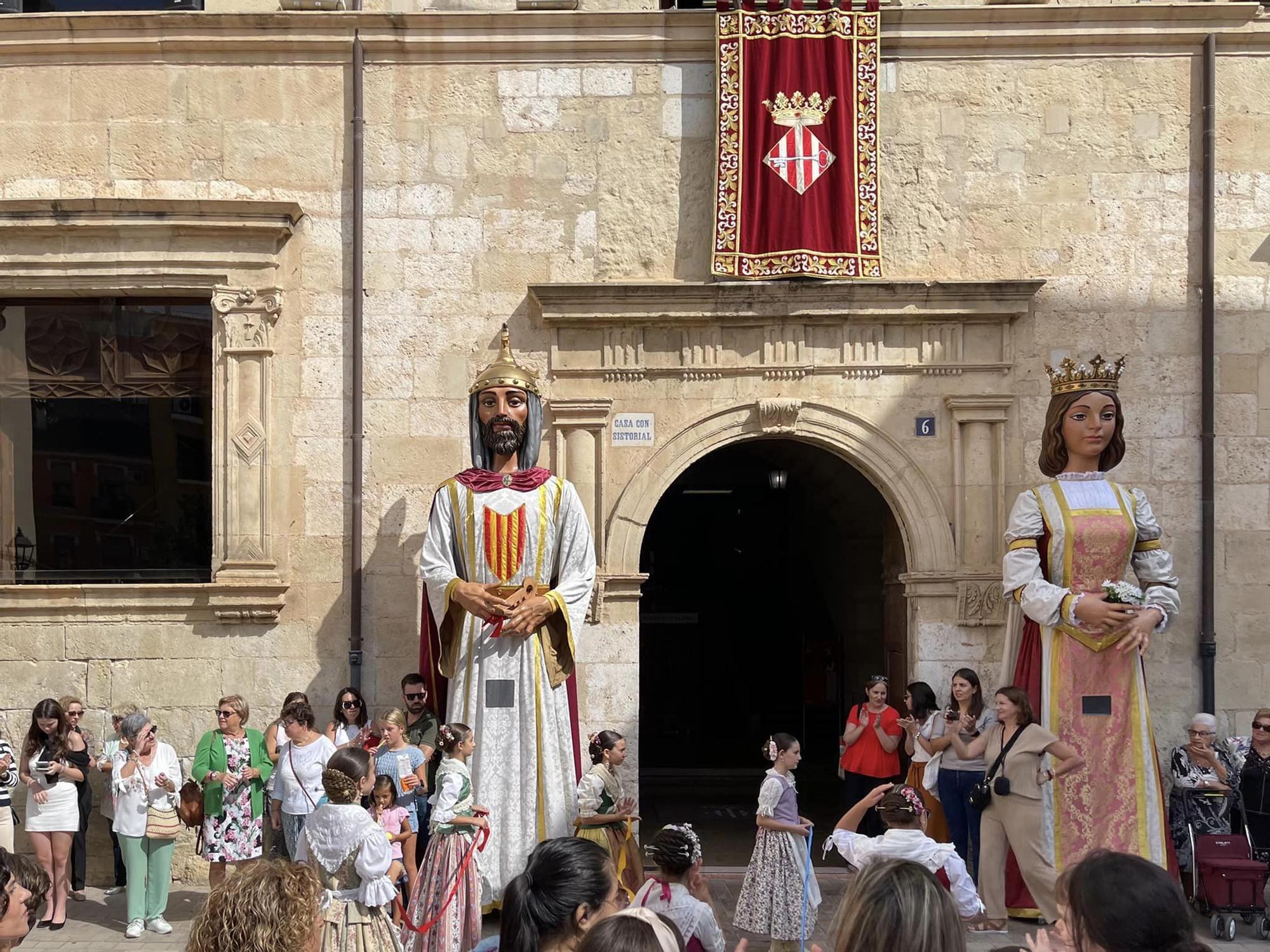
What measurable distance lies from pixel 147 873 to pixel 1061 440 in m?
5.97

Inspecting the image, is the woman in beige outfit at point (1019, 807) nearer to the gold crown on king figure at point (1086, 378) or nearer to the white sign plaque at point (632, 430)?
the gold crown on king figure at point (1086, 378)

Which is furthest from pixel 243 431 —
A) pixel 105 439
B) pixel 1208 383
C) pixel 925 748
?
pixel 1208 383

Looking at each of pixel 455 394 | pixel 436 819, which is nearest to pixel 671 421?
pixel 455 394

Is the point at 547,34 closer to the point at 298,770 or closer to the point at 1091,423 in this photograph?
the point at 1091,423

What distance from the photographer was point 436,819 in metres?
6.88

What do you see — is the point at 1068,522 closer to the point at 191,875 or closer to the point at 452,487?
the point at 452,487

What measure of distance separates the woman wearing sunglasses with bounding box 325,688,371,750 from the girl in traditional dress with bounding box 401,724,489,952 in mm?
1704

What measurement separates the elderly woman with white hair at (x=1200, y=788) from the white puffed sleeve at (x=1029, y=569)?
1.47 metres

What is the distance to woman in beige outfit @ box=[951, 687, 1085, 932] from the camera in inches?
303

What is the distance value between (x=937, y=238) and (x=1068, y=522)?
2510 mm

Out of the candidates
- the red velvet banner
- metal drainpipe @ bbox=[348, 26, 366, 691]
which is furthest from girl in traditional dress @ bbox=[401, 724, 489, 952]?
the red velvet banner

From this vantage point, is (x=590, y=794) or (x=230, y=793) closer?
(x=590, y=794)

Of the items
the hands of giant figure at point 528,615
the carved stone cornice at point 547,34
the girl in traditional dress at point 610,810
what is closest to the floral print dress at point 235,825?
the hands of giant figure at point 528,615

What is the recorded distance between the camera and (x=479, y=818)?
6973 mm
